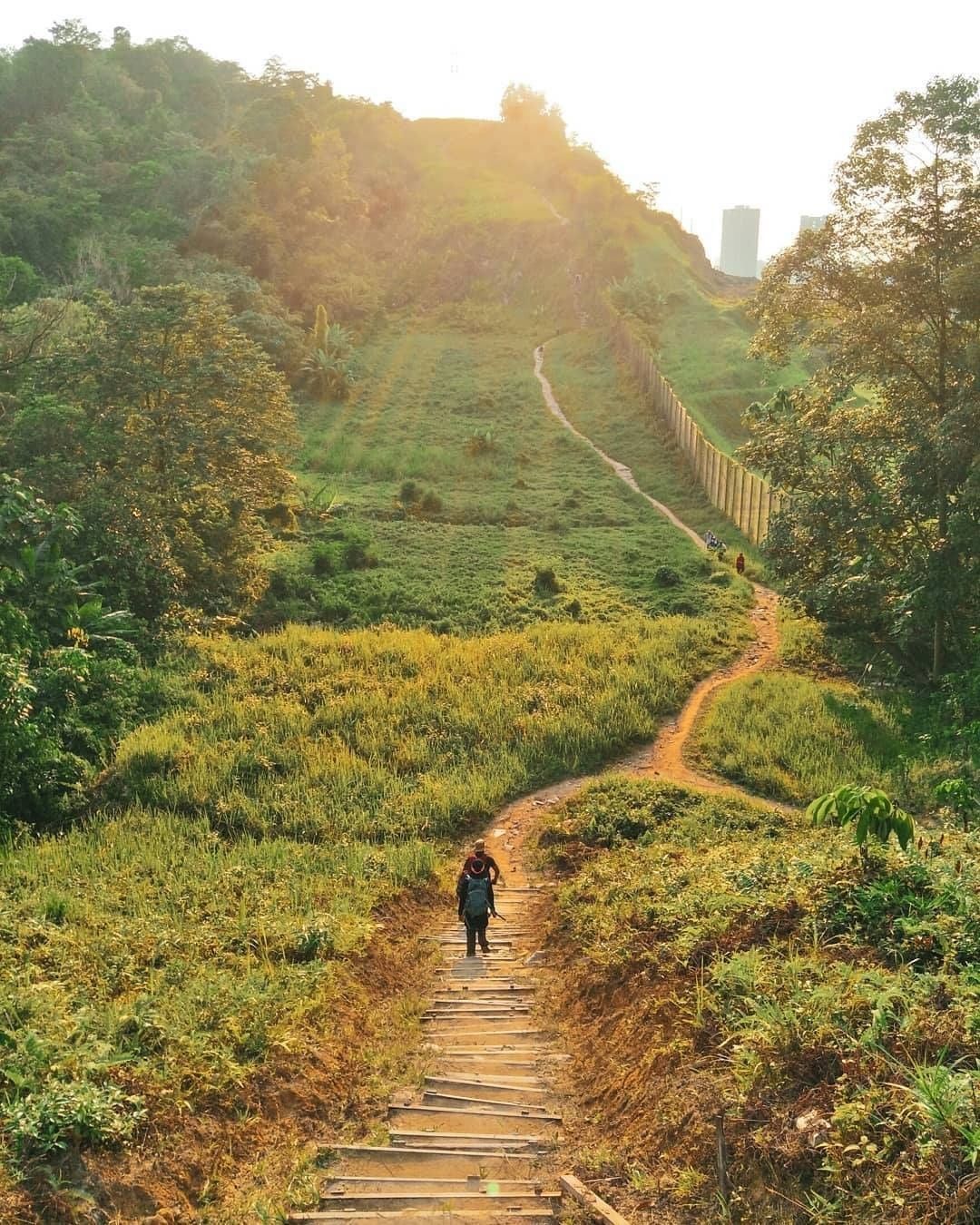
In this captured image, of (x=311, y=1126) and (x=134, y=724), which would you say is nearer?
(x=311, y=1126)

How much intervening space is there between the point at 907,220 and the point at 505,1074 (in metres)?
19.8

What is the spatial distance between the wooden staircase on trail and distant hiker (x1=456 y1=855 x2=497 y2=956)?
69 cm

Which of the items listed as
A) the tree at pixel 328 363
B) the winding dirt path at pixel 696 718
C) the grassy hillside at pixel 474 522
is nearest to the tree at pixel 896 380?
the winding dirt path at pixel 696 718

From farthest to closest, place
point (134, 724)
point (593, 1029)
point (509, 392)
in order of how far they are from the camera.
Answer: point (509, 392), point (134, 724), point (593, 1029)

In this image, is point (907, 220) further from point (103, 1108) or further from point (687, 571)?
point (103, 1108)

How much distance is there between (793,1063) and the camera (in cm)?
621

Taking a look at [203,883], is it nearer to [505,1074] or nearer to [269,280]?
[505,1074]

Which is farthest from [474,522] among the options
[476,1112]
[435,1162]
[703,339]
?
[435,1162]

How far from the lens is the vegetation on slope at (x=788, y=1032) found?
5.18 meters

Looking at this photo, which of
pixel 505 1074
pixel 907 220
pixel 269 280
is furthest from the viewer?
pixel 269 280

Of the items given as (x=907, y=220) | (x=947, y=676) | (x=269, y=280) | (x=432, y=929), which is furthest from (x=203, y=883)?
(x=269, y=280)

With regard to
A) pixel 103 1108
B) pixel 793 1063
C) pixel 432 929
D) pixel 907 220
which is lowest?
pixel 432 929

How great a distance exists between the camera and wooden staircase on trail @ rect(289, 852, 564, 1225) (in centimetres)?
623

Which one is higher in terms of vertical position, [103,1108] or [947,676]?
[947,676]
